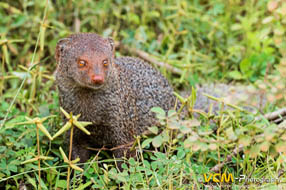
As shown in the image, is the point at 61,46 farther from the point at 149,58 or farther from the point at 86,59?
the point at 149,58

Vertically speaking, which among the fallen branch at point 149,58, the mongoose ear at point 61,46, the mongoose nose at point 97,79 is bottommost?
the fallen branch at point 149,58

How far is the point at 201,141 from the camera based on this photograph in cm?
202

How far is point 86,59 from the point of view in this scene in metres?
2.41

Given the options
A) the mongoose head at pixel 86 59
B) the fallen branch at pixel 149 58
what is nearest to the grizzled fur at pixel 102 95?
the mongoose head at pixel 86 59

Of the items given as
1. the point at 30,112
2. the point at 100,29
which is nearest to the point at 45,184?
the point at 30,112

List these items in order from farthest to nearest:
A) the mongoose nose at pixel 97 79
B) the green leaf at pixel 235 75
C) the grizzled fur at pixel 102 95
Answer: the green leaf at pixel 235 75
the grizzled fur at pixel 102 95
the mongoose nose at pixel 97 79

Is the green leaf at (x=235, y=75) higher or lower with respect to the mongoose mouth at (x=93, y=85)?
lower

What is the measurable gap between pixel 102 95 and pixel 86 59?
0.32m

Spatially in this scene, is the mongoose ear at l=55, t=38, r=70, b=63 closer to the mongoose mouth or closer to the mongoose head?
the mongoose head

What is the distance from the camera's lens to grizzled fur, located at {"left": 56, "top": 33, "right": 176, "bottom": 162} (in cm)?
249

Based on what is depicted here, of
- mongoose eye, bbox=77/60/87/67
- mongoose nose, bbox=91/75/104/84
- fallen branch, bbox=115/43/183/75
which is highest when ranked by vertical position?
mongoose eye, bbox=77/60/87/67

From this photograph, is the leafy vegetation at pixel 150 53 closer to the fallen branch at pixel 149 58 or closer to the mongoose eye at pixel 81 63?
the fallen branch at pixel 149 58

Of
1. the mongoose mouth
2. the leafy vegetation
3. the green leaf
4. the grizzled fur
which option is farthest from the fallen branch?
the mongoose mouth

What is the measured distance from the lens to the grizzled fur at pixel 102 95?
8.16 feet
